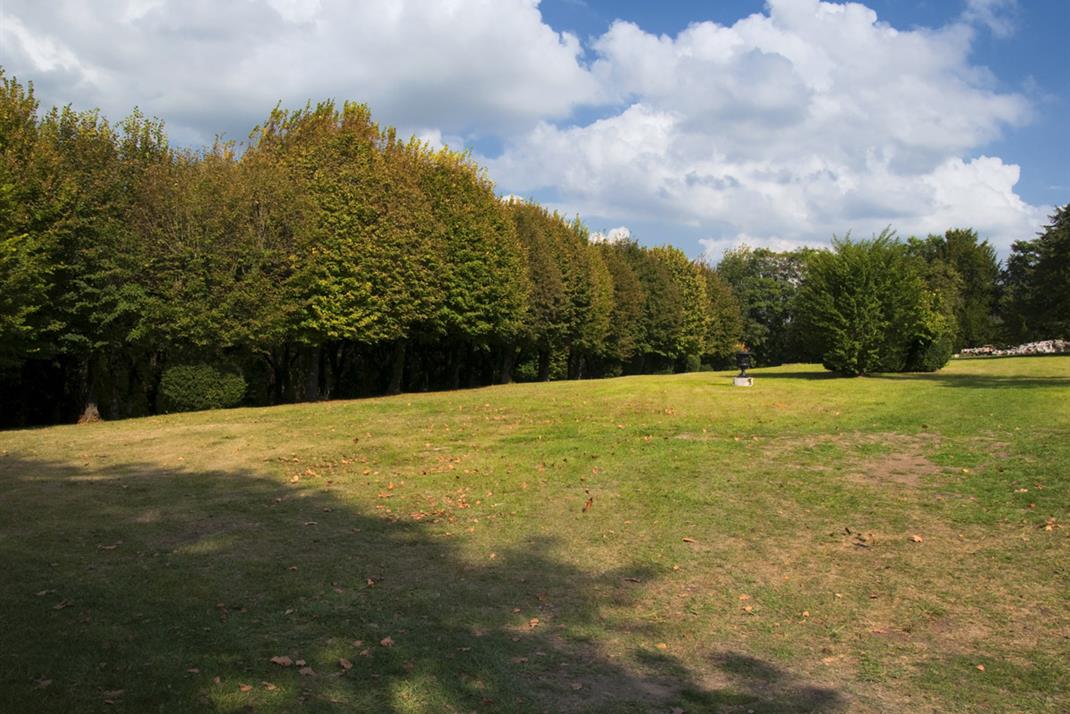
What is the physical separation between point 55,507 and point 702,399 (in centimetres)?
1836

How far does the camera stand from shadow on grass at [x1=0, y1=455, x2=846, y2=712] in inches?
196

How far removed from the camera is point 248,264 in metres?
26.8

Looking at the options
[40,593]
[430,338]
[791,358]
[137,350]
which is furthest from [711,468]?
[791,358]

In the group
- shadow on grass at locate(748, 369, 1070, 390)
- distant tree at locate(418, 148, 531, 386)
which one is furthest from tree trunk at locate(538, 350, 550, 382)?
shadow on grass at locate(748, 369, 1070, 390)

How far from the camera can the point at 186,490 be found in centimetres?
1173

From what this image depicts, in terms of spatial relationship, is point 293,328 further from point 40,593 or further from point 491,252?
point 40,593

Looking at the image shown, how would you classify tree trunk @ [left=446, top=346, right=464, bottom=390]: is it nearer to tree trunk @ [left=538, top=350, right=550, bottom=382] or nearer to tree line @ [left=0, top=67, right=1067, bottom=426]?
tree line @ [left=0, top=67, right=1067, bottom=426]

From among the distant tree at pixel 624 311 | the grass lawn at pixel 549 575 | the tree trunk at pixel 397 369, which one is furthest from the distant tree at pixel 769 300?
the grass lawn at pixel 549 575

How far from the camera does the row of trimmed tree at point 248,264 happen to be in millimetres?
22891

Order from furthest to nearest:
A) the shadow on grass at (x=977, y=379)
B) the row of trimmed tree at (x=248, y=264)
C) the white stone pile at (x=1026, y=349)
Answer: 1. the white stone pile at (x=1026, y=349)
2. the shadow on grass at (x=977, y=379)
3. the row of trimmed tree at (x=248, y=264)

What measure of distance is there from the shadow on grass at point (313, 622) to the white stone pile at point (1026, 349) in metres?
79.0

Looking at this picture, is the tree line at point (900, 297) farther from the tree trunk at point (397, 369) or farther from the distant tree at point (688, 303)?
the tree trunk at point (397, 369)

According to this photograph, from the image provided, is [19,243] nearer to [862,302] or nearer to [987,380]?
[862,302]

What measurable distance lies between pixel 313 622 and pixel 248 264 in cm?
2289
